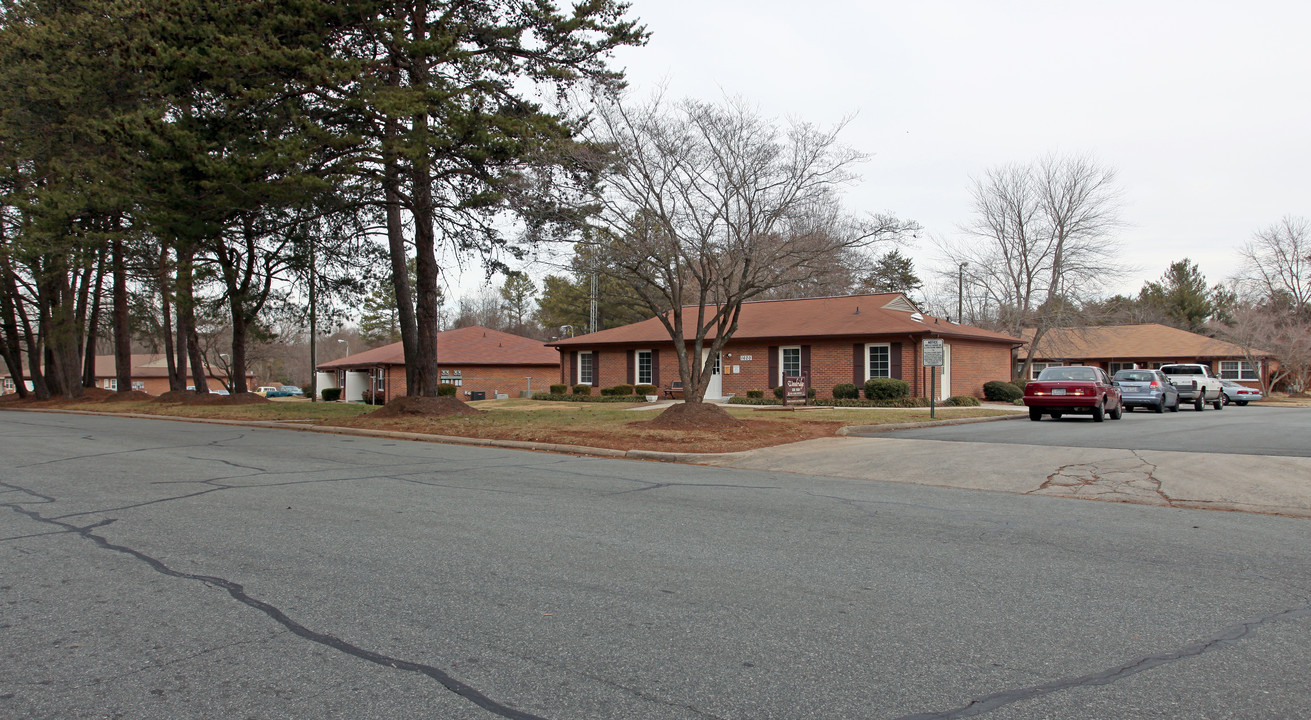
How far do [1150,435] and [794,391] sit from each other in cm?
1236

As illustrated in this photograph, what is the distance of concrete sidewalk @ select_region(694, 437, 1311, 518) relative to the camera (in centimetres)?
959

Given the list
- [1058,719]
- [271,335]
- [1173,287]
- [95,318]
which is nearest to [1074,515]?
[1058,719]

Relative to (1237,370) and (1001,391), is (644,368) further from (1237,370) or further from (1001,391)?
(1237,370)

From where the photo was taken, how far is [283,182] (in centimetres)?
1830

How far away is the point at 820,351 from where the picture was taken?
106ft

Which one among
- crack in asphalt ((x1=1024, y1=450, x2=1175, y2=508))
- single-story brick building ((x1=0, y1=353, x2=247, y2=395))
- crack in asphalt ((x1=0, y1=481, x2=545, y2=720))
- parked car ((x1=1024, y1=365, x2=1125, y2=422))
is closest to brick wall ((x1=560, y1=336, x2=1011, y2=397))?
parked car ((x1=1024, y1=365, x2=1125, y2=422))

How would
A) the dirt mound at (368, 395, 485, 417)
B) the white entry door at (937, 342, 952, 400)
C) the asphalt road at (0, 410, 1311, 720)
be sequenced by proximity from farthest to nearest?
the white entry door at (937, 342, 952, 400)
the dirt mound at (368, 395, 485, 417)
the asphalt road at (0, 410, 1311, 720)

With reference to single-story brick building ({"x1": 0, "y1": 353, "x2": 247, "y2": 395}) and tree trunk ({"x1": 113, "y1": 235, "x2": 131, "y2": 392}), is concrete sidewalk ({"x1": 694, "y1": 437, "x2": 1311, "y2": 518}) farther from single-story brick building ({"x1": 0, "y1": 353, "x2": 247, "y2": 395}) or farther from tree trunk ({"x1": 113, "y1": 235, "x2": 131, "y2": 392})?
single-story brick building ({"x1": 0, "y1": 353, "x2": 247, "y2": 395})

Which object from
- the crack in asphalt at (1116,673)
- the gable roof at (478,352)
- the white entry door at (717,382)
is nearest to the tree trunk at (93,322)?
the gable roof at (478,352)

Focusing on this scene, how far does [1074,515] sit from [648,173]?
1137 cm

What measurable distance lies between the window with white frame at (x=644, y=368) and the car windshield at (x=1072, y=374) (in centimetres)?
1771

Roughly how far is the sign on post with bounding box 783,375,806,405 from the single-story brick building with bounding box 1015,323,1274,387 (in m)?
24.2

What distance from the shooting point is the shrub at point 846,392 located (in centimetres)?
3064

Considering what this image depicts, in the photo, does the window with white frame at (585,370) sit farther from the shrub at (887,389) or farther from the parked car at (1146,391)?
the parked car at (1146,391)
